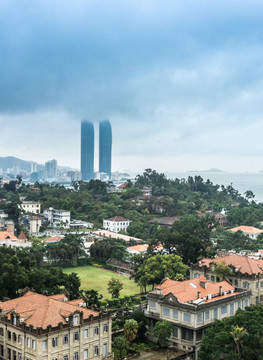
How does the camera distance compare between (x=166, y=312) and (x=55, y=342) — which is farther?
(x=166, y=312)

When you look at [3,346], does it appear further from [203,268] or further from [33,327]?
[203,268]

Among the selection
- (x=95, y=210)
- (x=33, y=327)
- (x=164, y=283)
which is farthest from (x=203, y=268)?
(x=95, y=210)

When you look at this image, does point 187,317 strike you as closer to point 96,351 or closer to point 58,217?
point 96,351

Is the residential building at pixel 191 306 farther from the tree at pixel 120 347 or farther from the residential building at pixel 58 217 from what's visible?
the residential building at pixel 58 217

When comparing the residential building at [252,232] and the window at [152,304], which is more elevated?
the residential building at [252,232]

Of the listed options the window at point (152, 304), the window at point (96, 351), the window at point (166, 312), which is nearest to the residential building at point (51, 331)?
the window at point (96, 351)

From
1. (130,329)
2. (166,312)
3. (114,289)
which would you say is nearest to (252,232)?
(114,289)
